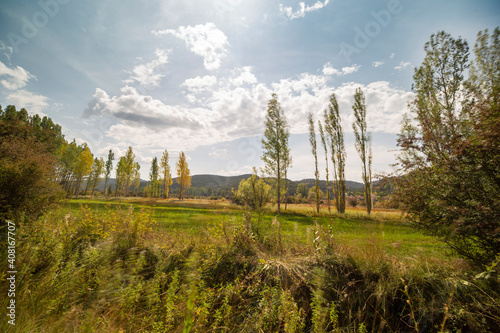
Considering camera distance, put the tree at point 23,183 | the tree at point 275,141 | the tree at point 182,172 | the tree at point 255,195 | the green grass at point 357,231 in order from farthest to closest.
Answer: the tree at point 182,172, the tree at point 275,141, the tree at point 255,195, the tree at point 23,183, the green grass at point 357,231

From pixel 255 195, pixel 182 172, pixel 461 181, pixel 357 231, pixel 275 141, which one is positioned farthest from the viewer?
pixel 182 172

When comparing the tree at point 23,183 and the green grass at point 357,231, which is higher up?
the tree at point 23,183

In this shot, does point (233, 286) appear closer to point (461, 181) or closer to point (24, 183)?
point (461, 181)

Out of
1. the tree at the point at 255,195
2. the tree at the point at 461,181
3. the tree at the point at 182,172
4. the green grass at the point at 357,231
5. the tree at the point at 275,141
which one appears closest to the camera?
the tree at the point at 461,181

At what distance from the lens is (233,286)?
14.6 feet

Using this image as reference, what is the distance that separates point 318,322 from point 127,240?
Result: 16.5 ft

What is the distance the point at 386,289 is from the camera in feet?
13.6

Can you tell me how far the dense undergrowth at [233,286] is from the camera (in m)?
3.42

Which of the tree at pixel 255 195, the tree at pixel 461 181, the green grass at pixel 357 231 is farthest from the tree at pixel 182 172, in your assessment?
the tree at pixel 461 181

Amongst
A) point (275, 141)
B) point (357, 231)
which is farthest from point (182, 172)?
point (357, 231)

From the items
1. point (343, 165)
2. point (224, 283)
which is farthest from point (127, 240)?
point (343, 165)

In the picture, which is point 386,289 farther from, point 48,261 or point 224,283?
point 48,261

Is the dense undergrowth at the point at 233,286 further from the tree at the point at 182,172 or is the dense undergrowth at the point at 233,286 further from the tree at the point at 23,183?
the tree at the point at 182,172

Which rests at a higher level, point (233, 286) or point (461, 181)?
point (461, 181)
